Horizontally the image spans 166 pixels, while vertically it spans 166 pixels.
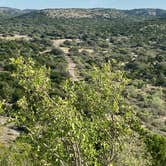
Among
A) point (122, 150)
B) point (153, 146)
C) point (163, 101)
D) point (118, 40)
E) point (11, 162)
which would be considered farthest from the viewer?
point (118, 40)

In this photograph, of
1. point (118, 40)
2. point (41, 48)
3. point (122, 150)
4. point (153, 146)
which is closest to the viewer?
point (122, 150)

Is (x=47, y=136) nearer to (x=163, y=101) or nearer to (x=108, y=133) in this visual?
(x=108, y=133)

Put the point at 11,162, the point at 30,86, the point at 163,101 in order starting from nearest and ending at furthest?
the point at 30,86 < the point at 11,162 < the point at 163,101

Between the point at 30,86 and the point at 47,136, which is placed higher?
the point at 30,86

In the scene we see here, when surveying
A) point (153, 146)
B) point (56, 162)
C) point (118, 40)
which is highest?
point (56, 162)

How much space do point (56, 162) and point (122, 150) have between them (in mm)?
2245

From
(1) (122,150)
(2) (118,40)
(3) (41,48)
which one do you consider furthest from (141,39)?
(1) (122,150)

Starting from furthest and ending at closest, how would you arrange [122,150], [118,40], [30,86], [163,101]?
[118,40] < [163,101] < [122,150] < [30,86]

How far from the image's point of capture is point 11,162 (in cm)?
2506

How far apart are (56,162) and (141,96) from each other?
41576 mm

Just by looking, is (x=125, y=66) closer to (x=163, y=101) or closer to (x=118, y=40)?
(x=163, y=101)

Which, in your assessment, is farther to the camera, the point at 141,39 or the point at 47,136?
the point at 141,39

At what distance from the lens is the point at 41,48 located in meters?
100

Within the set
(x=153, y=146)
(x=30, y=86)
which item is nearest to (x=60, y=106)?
(x=30, y=86)
